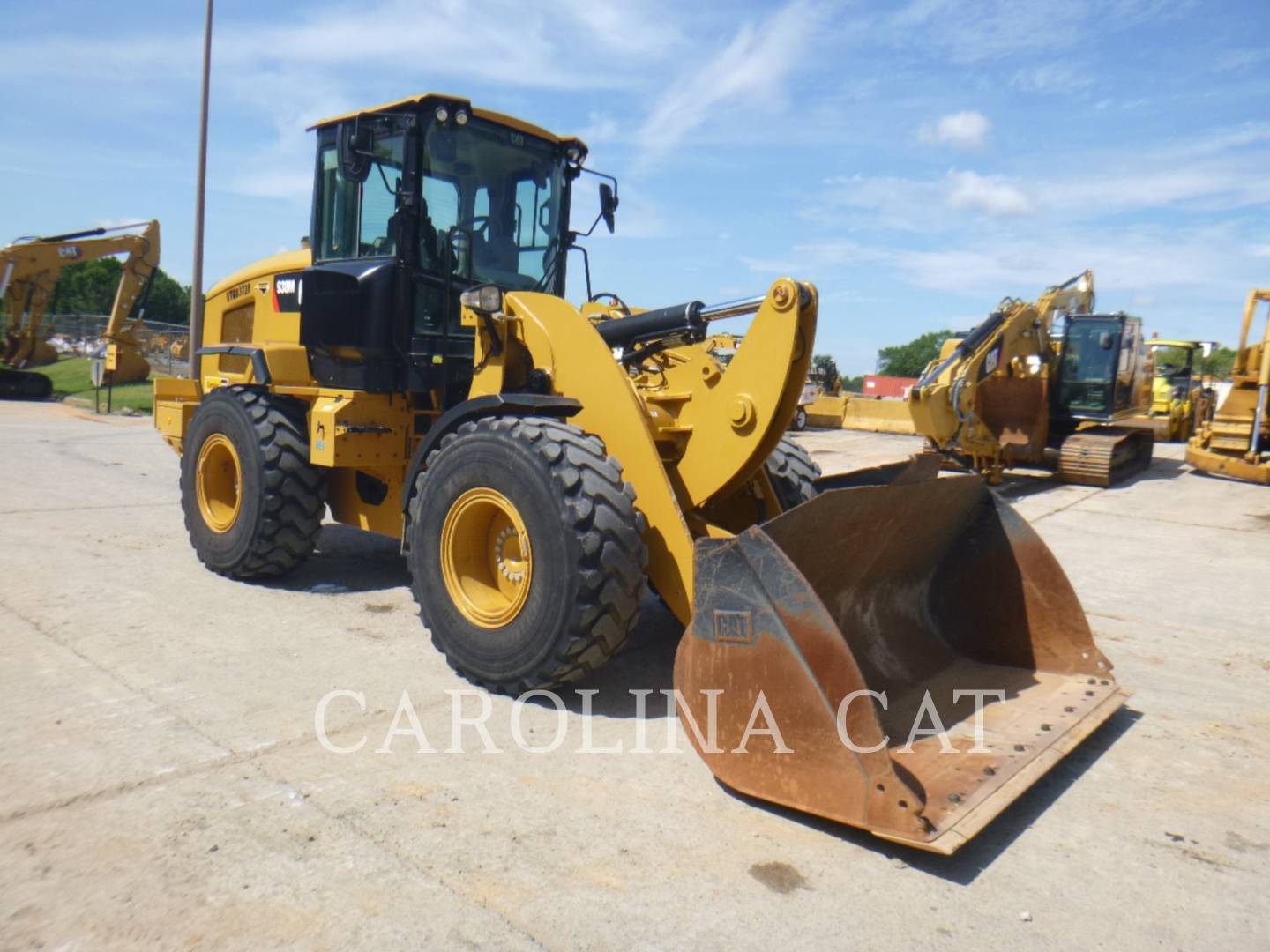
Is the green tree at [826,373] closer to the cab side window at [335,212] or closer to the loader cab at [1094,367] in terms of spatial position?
the loader cab at [1094,367]

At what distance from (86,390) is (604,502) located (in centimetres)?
2561

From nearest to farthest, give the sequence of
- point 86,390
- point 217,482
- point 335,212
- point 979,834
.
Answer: point 979,834
point 335,212
point 217,482
point 86,390

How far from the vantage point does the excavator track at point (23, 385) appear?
74.1 ft

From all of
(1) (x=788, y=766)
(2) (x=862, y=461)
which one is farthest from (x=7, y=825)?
(2) (x=862, y=461)

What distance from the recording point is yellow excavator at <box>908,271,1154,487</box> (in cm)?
1257

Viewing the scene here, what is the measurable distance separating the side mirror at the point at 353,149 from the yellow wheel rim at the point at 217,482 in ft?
6.37

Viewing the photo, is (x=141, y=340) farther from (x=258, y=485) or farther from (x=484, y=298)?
(x=484, y=298)

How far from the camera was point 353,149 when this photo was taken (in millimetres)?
4945


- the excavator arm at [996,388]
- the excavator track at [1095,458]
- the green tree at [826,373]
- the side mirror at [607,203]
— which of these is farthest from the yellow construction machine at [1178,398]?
the side mirror at [607,203]

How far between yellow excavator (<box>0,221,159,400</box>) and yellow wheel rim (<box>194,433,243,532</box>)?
56.6 ft

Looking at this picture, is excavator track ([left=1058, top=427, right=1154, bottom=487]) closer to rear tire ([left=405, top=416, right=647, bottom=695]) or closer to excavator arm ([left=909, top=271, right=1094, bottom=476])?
excavator arm ([left=909, top=271, right=1094, bottom=476])

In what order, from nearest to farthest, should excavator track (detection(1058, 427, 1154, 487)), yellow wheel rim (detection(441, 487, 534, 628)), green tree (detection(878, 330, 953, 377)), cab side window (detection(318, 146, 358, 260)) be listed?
1. yellow wheel rim (detection(441, 487, 534, 628))
2. cab side window (detection(318, 146, 358, 260))
3. excavator track (detection(1058, 427, 1154, 487))
4. green tree (detection(878, 330, 953, 377))

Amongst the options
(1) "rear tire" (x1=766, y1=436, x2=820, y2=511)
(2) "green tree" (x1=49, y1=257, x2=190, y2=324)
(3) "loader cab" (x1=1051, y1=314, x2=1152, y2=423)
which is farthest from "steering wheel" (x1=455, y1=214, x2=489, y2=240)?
(2) "green tree" (x1=49, y1=257, x2=190, y2=324)

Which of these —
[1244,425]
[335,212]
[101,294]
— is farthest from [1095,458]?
[101,294]
